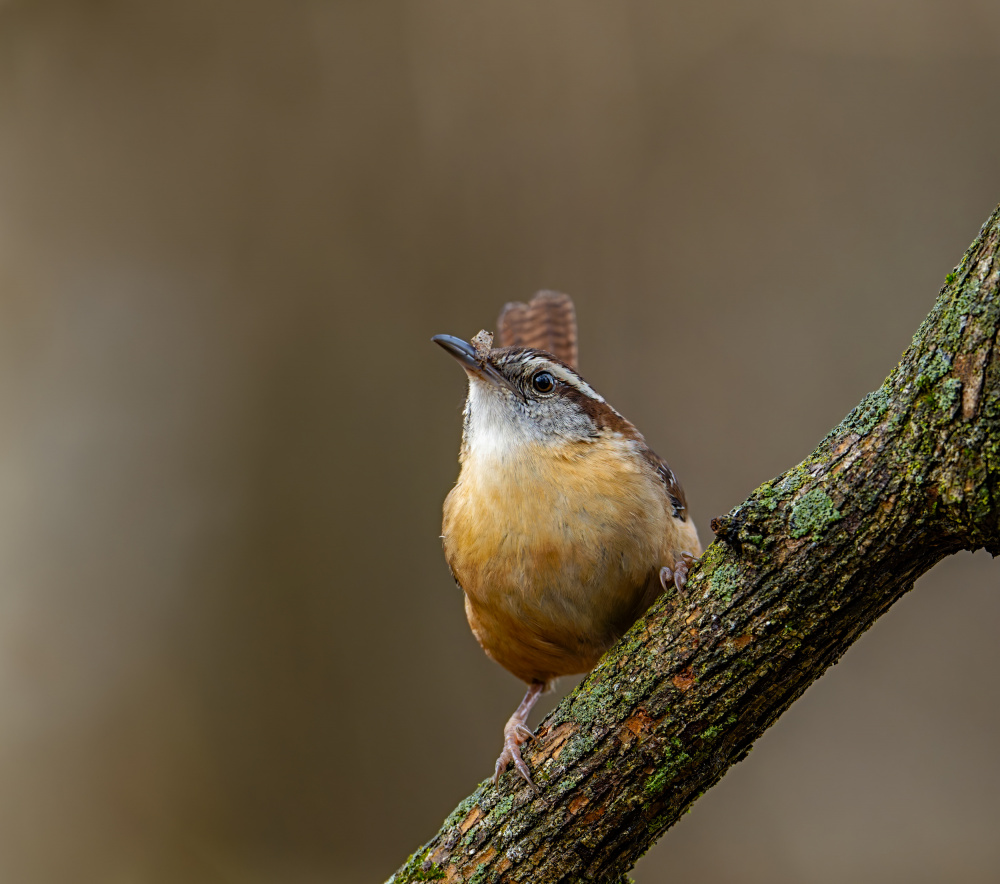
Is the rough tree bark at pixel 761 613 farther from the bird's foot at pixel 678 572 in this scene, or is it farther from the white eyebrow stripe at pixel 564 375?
the white eyebrow stripe at pixel 564 375

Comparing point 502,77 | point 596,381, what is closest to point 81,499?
point 596,381

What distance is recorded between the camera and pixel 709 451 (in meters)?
5.28

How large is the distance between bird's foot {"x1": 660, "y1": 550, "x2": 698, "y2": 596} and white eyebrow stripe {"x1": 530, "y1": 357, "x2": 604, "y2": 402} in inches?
27.9

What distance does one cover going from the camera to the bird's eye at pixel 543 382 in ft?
10.3

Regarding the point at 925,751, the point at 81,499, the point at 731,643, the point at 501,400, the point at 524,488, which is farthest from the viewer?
the point at 81,499

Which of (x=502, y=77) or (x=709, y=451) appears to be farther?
(x=502, y=77)

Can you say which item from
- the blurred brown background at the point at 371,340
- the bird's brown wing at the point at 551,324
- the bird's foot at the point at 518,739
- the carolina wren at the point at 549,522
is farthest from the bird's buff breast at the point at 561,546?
the blurred brown background at the point at 371,340

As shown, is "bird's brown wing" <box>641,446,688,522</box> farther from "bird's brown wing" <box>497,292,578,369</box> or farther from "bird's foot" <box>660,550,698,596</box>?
"bird's brown wing" <box>497,292,578,369</box>

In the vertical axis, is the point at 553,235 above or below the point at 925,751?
above

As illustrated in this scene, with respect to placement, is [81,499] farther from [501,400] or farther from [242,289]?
[501,400]

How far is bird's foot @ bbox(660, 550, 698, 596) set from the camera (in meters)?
2.38

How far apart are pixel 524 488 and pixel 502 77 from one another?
4025 mm

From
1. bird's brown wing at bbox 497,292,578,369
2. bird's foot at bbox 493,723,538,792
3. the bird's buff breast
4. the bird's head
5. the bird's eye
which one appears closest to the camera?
bird's foot at bbox 493,723,538,792

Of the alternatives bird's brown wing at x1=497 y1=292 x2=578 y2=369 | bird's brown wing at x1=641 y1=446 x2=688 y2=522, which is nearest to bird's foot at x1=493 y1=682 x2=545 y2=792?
bird's brown wing at x1=641 y1=446 x2=688 y2=522
